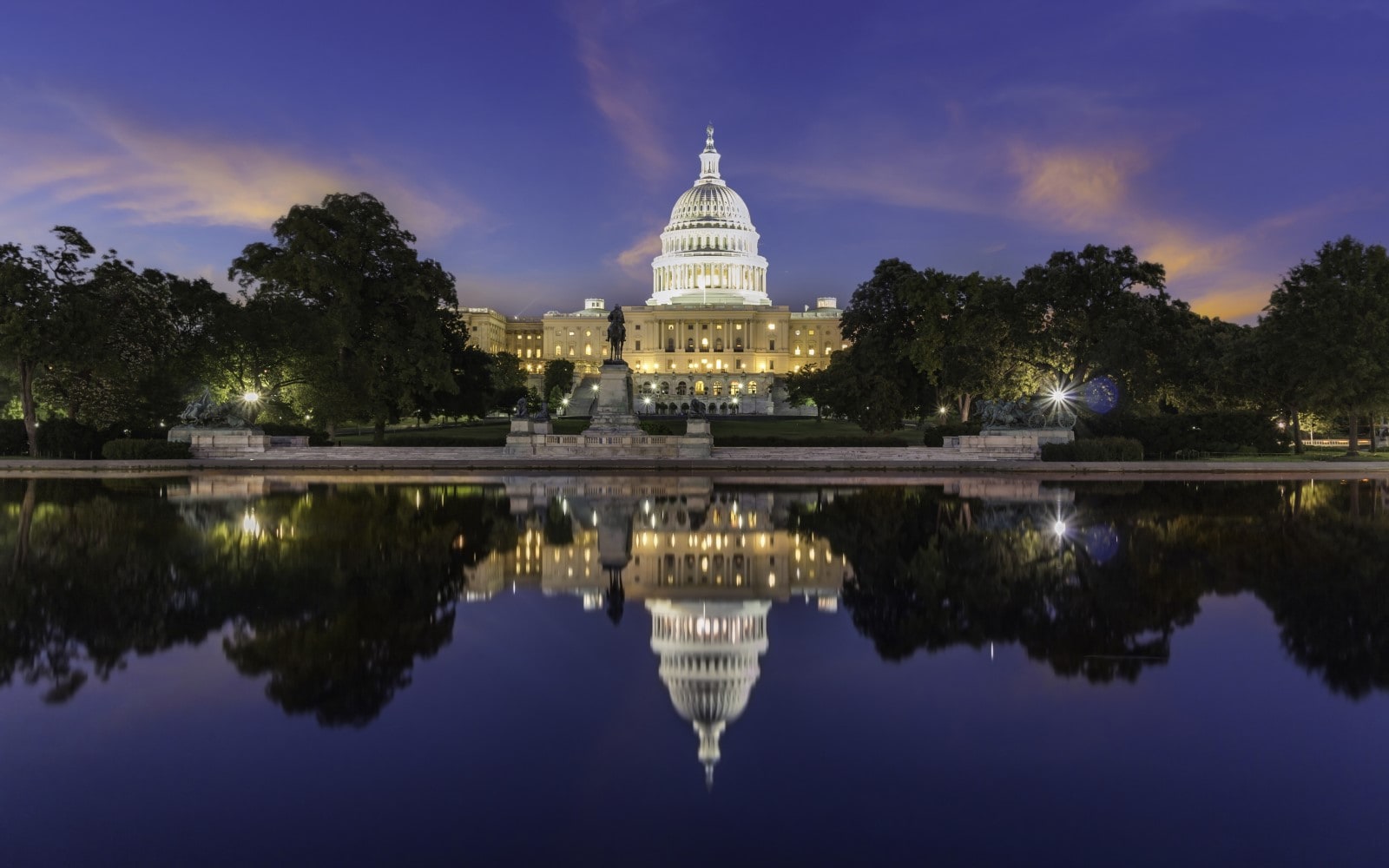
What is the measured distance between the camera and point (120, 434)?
41.8 meters

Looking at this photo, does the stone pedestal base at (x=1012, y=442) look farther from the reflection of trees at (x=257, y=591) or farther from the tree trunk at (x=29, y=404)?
the tree trunk at (x=29, y=404)

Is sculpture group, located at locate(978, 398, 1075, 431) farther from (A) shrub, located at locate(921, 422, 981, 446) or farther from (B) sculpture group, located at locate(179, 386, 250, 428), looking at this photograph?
(B) sculpture group, located at locate(179, 386, 250, 428)

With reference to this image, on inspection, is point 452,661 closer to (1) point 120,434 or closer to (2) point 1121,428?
(1) point 120,434

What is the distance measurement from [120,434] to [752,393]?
89.1m

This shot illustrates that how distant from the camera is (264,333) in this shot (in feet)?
149

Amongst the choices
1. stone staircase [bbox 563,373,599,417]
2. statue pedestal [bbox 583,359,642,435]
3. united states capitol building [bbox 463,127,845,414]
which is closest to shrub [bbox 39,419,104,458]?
statue pedestal [bbox 583,359,642,435]

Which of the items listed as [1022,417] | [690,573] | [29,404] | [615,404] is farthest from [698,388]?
[690,573]

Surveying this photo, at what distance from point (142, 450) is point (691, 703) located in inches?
1453

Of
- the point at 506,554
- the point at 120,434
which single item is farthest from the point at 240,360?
the point at 506,554

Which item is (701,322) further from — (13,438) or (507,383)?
(13,438)

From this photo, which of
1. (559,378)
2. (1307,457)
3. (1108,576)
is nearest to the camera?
(1108,576)

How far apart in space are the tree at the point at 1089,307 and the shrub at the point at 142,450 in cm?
3745

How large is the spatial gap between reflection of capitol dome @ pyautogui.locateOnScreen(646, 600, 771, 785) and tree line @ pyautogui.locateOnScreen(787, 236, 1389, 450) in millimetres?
38003

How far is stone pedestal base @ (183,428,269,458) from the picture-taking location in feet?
133
